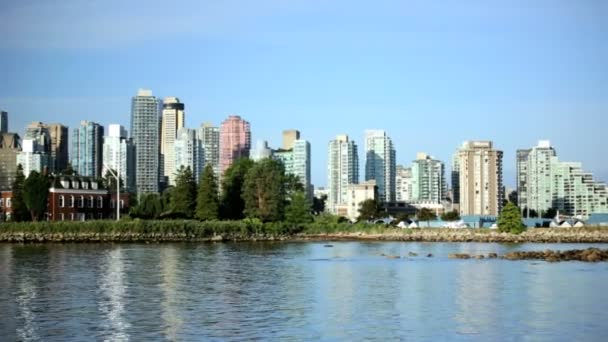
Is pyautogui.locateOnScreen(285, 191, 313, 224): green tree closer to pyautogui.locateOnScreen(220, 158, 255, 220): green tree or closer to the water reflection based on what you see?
pyautogui.locateOnScreen(220, 158, 255, 220): green tree

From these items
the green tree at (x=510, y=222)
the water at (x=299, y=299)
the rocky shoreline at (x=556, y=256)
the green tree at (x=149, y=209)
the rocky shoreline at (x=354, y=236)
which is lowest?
the water at (x=299, y=299)

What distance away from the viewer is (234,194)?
456 ft

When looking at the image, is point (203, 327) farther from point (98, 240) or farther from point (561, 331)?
point (98, 240)

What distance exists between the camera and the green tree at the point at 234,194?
136 meters

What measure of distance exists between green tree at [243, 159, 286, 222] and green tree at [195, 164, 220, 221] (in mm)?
5871

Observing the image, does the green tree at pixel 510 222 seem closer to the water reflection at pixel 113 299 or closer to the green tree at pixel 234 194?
the green tree at pixel 234 194

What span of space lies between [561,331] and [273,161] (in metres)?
102

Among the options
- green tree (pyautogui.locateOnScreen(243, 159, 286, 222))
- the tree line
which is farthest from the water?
green tree (pyautogui.locateOnScreen(243, 159, 286, 222))

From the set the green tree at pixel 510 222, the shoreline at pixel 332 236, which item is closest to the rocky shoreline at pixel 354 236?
the shoreline at pixel 332 236

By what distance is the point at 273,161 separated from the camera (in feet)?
447

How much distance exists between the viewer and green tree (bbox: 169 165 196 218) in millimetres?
127375

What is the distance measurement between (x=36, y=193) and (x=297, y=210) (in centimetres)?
4150

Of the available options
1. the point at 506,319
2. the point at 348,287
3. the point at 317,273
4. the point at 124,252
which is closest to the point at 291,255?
the point at 124,252

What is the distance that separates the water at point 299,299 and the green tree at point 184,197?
48922 millimetres
